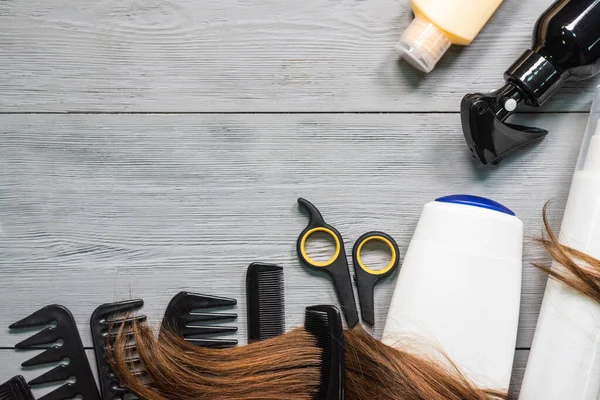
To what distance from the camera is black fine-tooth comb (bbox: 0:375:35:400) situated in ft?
2.00

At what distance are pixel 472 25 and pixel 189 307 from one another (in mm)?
405


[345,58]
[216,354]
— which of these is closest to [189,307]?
[216,354]

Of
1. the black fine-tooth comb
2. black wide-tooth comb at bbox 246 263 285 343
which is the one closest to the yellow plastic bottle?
black wide-tooth comb at bbox 246 263 285 343

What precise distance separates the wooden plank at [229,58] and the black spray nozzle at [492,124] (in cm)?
5

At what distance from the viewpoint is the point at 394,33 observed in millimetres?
614

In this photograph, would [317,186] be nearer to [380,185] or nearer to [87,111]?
[380,185]

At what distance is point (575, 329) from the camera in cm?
54

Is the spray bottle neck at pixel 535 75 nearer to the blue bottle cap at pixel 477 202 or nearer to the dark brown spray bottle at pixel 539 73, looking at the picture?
the dark brown spray bottle at pixel 539 73

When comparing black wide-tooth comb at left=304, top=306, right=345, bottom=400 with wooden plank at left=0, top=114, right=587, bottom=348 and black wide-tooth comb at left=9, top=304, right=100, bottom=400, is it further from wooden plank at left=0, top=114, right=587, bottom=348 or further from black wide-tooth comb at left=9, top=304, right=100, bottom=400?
black wide-tooth comb at left=9, top=304, right=100, bottom=400

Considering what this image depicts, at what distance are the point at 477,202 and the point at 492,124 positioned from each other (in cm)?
8

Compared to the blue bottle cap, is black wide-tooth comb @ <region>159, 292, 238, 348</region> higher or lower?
lower

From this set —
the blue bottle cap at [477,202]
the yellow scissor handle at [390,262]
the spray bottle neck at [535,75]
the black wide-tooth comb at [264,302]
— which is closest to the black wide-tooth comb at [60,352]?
the black wide-tooth comb at [264,302]

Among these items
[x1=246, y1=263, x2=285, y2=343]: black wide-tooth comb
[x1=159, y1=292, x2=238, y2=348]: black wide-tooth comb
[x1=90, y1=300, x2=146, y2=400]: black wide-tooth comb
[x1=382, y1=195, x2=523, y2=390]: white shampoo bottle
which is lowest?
[x1=90, y1=300, x2=146, y2=400]: black wide-tooth comb

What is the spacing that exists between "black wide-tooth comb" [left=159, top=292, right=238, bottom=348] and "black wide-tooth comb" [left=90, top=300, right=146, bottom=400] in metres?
0.04
